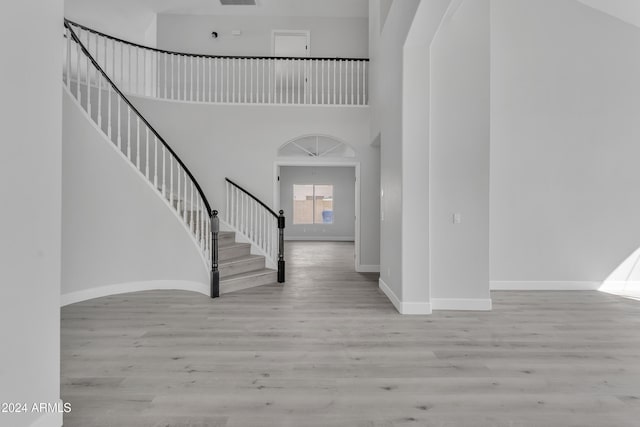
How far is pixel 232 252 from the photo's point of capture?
17.9ft

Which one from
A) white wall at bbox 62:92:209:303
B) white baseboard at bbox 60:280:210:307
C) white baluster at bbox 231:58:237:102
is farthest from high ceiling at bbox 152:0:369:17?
white baseboard at bbox 60:280:210:307

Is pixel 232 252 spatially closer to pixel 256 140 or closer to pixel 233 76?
pixel 256 140

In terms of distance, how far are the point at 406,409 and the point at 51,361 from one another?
1.95 meters

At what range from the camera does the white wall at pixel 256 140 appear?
6.41 metres

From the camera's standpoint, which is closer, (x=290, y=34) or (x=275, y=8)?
(x=275, y=8)

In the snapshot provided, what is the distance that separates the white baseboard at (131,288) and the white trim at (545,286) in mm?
4256

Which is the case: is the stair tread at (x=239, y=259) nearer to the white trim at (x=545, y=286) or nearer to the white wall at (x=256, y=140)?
the white wall at (x=256, y=140)

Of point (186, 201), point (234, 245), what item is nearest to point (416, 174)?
point (234, 245)

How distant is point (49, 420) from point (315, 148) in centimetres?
609

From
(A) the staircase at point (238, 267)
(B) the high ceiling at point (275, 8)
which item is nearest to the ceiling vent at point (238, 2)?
(B) the high ceiling at point (275, 8)

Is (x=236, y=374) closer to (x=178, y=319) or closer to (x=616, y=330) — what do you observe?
(x=178, y=319)

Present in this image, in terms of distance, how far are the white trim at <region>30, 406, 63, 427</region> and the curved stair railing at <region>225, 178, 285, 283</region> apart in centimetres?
379

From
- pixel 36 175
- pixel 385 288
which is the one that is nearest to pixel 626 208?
pixel 385 288

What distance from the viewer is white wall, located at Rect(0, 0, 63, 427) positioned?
1.44 metres
